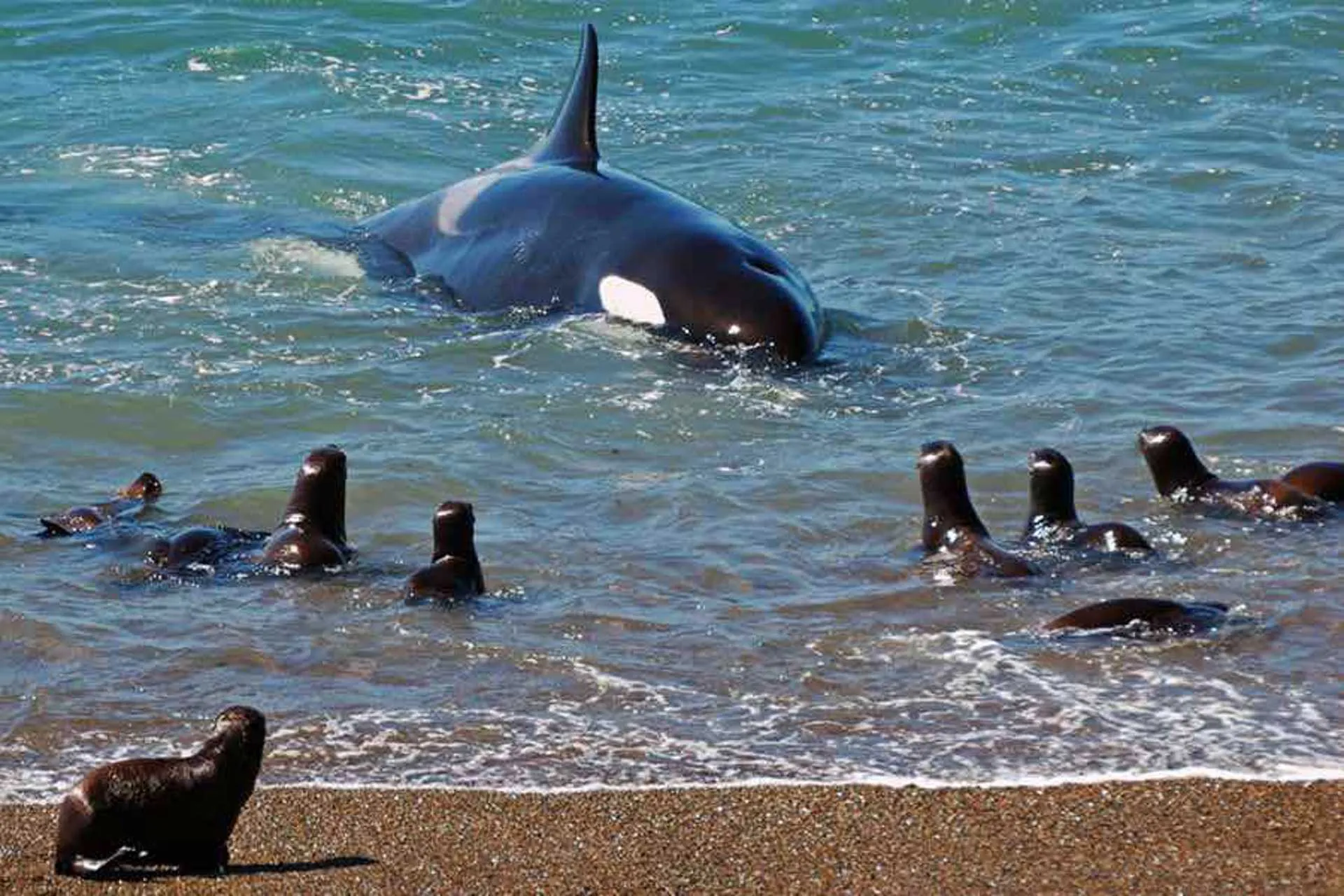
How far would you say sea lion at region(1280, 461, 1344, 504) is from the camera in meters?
11.5

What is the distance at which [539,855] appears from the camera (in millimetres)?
7328

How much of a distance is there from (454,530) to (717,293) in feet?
14.4

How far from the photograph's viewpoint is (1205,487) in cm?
1148

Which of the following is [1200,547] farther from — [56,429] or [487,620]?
[56,429]

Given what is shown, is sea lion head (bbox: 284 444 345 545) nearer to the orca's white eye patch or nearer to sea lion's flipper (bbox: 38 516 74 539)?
sea lion's flipper (bbox: 38 516 74 539)

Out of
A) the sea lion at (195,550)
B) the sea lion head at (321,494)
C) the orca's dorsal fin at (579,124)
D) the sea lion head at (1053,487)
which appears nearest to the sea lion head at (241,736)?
the sea lion at (195,550)

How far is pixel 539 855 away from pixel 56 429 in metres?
6.58

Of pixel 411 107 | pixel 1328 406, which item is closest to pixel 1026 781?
pixel 1328 406

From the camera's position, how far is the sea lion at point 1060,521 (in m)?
10.8

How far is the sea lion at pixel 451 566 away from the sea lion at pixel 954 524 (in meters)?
1.92

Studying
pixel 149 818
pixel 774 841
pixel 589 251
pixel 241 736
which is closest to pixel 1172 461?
pixel 774 841

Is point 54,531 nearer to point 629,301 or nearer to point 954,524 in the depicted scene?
point 954,524

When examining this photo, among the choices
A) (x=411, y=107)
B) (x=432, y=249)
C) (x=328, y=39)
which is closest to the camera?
(x=432, y=249)

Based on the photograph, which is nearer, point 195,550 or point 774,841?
point 774,841
